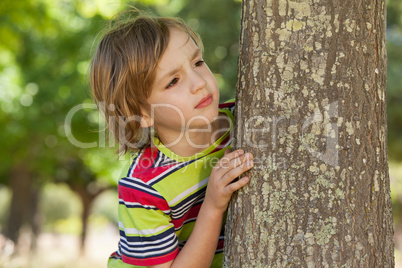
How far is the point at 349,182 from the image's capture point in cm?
158

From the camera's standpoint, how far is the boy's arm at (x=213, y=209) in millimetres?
1748

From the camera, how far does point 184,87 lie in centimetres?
209

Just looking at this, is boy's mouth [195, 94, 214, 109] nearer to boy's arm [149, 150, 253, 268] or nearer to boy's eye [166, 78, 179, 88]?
boy's eye [166, 78, 179, 88]

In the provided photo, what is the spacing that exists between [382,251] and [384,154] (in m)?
0.36

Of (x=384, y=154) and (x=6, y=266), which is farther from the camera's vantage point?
(x=6, y=266)

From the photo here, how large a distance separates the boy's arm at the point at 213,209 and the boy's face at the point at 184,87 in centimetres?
34

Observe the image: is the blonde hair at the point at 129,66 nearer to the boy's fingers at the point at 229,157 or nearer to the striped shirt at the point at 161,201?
the striped shirt at the point at 161,201

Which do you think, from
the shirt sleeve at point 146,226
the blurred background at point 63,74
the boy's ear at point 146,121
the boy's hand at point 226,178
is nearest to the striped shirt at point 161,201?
the shirt sleeve at point 146,226

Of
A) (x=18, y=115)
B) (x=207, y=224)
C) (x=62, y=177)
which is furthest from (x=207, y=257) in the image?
(x=62, y=177)

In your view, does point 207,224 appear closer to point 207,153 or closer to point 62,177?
point 207,153

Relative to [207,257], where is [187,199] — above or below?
above

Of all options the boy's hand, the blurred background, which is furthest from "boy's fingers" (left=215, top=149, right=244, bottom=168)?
the blurred background

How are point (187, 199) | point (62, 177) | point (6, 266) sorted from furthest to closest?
1. point (62, 177)
2. point (6, 266)
3. point (187, 199)

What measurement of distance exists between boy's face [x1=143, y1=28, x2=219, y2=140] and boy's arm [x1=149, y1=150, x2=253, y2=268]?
337 mm
